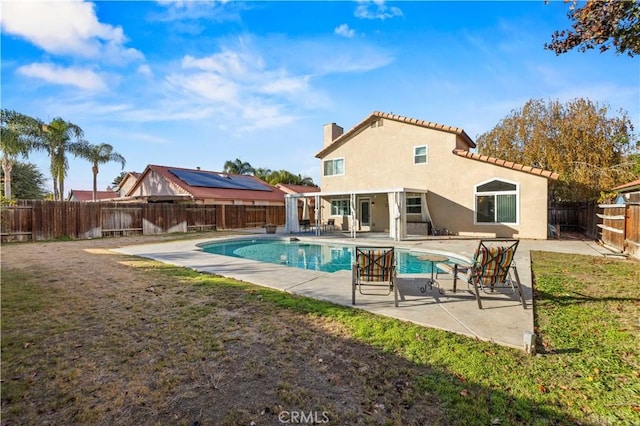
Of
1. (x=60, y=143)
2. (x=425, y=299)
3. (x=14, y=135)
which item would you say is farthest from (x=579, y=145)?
(x=60, y=143)

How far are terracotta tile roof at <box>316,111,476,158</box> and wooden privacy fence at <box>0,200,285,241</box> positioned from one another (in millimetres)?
10148

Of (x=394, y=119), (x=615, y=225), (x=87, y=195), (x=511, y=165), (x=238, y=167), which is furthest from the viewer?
(x=87, y=195)

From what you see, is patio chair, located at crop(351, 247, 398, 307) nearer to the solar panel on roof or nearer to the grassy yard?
the grassy yard

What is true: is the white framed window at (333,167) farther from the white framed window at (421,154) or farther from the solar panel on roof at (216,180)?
the solar panel on roof at (216,180)

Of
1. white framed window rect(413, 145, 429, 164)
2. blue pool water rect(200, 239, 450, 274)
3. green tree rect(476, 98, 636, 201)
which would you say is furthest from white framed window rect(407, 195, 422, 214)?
green tree rect(476, 98, 636, 201)

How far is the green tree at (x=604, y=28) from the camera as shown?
4316mm

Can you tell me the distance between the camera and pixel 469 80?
1451 centimetres

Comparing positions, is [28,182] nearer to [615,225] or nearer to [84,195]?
[84,195]

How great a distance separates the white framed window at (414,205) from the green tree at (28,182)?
1552 inches

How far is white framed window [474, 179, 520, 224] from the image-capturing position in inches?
640

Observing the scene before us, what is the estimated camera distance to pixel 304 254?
13719 mm

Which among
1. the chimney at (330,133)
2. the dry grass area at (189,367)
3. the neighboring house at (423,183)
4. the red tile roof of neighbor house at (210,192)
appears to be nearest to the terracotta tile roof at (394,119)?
the neighboring house at (423,183)

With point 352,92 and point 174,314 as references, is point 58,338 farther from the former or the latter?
point 352,92

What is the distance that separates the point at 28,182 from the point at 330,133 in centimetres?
3730
